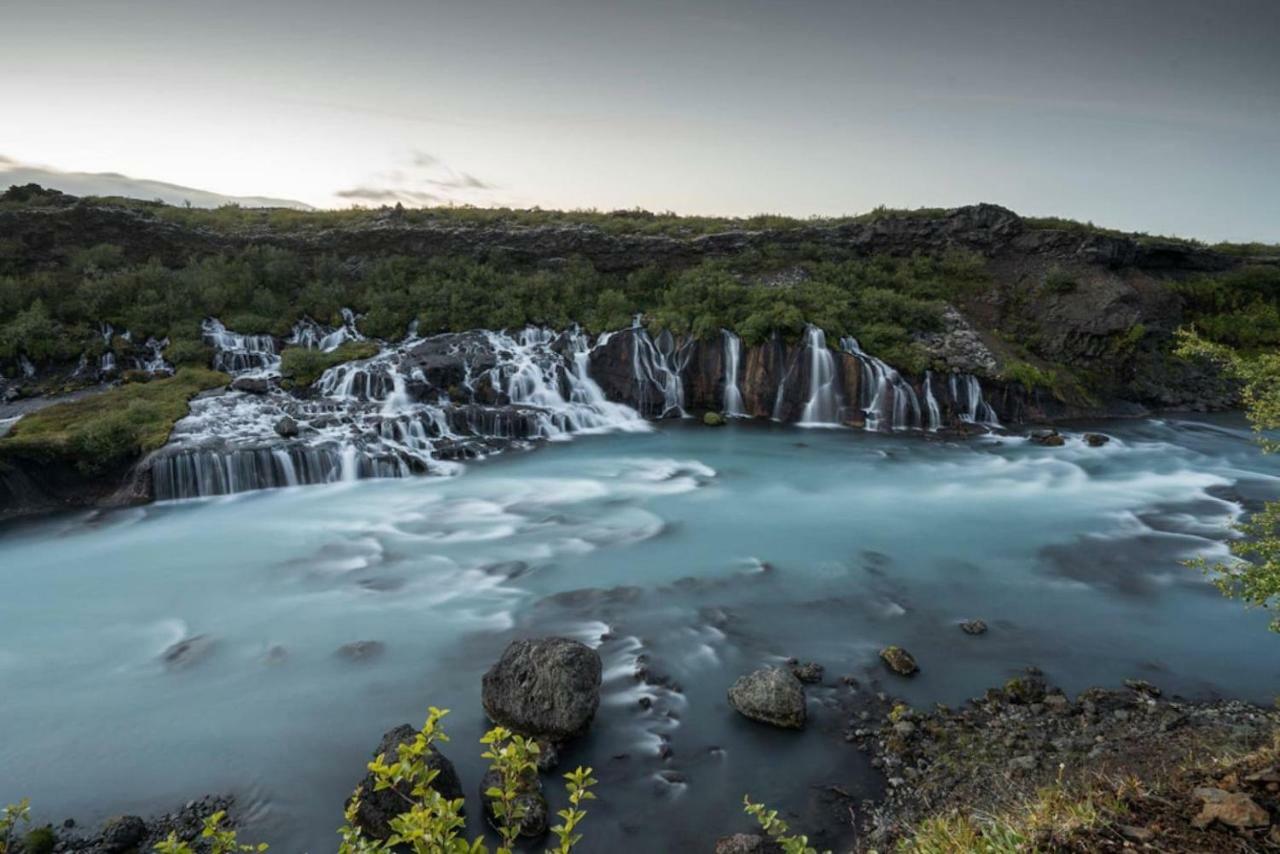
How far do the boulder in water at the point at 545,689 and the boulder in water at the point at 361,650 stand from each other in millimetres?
2631

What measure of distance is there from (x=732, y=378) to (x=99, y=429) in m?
18.8

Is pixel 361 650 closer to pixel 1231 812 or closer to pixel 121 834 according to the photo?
pixel 121 834

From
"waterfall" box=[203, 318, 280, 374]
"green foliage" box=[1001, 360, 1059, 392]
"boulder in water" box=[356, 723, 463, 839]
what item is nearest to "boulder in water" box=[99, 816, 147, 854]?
"boulder in water" box=[356, 723, 463, 839]

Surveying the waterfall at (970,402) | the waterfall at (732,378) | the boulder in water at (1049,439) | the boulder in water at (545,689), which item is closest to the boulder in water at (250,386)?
the waterfall at (732,378)

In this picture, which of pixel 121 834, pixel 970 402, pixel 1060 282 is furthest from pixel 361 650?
pixel 1060 282

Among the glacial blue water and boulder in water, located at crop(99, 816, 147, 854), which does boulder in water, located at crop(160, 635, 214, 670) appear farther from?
boulder in water, located at crop(99, 816, 147, 854)

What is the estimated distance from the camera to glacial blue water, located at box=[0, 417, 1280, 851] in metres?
7.62

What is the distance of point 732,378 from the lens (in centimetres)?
2503

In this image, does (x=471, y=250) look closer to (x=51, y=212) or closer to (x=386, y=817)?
(x=51, y=212)

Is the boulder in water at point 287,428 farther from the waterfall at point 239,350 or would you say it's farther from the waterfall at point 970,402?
the waterfall at point 970,402

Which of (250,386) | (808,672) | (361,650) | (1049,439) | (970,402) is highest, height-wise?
(970,402)

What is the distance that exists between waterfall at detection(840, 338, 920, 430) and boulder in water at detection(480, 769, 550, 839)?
19190 mm

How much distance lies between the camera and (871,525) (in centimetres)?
1530

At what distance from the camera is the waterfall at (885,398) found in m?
23.4
